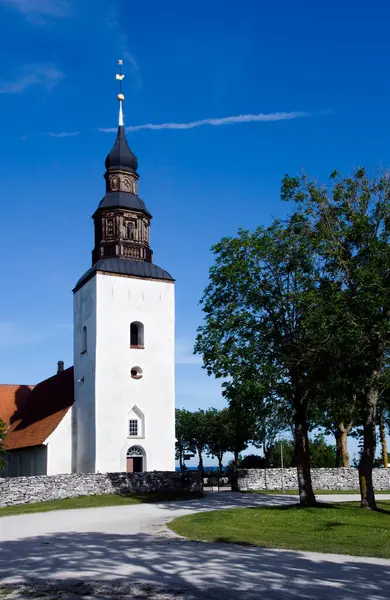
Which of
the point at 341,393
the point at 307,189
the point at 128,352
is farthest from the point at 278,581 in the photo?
the point at 128,352

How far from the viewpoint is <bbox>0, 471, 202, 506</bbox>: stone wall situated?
33000 mm

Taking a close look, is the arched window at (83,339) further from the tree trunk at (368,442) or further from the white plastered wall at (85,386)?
the tree trunk at (368,442)

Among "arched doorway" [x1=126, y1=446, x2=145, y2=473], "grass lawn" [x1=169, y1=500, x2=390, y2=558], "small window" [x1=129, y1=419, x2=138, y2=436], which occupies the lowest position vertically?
"grass lawn" [x1=169, y1=500, x2=390, y2=558]

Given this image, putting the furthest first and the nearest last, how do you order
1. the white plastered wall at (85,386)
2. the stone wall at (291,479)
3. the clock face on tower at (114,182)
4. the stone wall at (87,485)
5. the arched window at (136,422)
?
the clock face on tower at (114,182) < the arched window at (136,422) < the white plastered wall at (85,386) < the stone wall at (291,479) < the stone wall at (87,485)

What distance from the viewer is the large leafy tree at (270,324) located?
28.2m

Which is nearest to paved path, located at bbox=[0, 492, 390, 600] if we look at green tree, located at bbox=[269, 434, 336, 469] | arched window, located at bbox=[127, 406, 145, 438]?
arched window, located at bbox=[127, 406, 145, 438]

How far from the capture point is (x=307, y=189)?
2925cm

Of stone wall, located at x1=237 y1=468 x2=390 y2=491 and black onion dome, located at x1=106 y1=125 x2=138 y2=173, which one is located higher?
black onion dome, located at x1=106 y1=125 x2=138 y2=173

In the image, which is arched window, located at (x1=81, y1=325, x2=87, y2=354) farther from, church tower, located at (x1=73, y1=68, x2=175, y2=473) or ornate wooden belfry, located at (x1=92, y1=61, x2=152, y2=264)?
ornate wooden belfry, located at (x1=92, y1=61, x2=152, y2=264)

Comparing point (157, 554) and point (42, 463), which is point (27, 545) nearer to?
point (157, 554)

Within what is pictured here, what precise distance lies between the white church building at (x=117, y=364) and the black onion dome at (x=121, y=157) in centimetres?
10

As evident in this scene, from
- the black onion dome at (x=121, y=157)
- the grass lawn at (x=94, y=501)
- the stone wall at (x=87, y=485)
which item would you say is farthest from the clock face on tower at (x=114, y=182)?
the grass lawn at (x=94, y=501)

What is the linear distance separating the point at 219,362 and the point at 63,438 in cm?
1855

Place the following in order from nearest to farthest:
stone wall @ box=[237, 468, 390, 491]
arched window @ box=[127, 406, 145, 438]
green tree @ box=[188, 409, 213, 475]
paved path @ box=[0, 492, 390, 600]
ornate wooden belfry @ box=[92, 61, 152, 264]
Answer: paved path @ box=[0, 492, 390, 600] → stone wall @ box=[237, 468, 390, 491] → arched window @ box=[127, 406, 145, 438] → ornate wooden belfry @ box=[92, 61, 152, 264] → green tree @ box=[188, 409, 213, 475]
